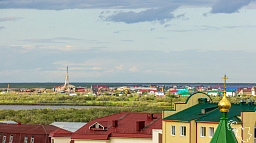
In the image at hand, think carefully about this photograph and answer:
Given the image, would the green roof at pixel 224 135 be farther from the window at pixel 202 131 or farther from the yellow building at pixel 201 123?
the window at pixel 202 131

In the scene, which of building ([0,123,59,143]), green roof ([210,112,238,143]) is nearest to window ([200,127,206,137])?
green roof ([210,112,238,143])

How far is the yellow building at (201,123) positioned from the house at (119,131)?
2.24 metres

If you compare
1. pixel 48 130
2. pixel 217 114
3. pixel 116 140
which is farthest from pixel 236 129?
pixel 48 130

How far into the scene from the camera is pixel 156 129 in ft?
121

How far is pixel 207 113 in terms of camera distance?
3444cm

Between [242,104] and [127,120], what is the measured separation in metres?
9.78

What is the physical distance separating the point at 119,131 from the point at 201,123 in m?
8.00

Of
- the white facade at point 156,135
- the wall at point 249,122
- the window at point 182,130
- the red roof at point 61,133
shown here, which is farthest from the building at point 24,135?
the wall at point 249,122

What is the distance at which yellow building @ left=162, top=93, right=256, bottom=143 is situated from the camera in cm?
3106

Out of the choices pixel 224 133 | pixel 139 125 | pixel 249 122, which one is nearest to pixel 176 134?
pixel 249 122

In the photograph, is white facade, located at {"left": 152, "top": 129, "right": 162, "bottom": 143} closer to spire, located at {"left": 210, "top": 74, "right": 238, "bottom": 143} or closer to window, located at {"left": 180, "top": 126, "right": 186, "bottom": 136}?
window, located at {"left": 180, "top": 126, "right": 186, "bottom": 136}

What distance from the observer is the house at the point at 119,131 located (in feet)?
125

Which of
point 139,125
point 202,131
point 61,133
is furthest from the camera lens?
point 61,133

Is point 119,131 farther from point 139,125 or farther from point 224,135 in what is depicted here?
point 224,135
